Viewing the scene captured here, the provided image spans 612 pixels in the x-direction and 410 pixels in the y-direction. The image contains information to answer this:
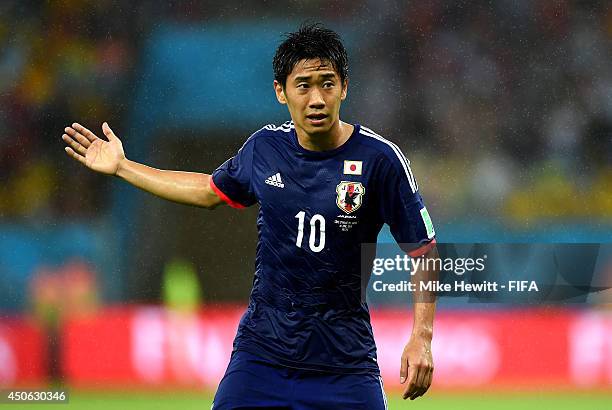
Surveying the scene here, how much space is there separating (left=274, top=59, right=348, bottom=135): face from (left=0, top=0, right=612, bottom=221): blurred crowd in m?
4.48

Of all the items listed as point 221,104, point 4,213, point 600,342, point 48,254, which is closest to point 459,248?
point 600,342

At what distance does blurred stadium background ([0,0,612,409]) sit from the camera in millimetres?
6504

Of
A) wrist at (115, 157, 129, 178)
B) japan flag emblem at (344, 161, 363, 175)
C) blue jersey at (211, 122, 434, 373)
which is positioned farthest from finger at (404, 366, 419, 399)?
wrist at (115, 157, 129, 178)

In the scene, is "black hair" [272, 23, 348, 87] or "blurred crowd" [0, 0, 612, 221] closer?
"black hair" [272, 23, 348, 87]

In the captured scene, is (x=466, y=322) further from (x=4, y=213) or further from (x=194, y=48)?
(x=4, y=213)

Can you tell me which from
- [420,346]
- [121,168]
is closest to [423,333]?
[420,346]

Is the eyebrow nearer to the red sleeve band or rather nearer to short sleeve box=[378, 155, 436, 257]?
short sleeve box=[378, 155, 436, 257]

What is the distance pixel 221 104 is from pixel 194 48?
556 mm

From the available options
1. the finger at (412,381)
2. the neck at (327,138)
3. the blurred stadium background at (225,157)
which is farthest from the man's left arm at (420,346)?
the blurred stadium background at (225,157)

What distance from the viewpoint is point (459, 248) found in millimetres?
7215

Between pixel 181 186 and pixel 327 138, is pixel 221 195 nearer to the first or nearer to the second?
pixel 181 186

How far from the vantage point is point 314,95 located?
3.09m

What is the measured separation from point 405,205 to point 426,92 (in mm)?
5045

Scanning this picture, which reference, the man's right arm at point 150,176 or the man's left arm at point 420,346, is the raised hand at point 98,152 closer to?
the man's right arm at point 150,176
